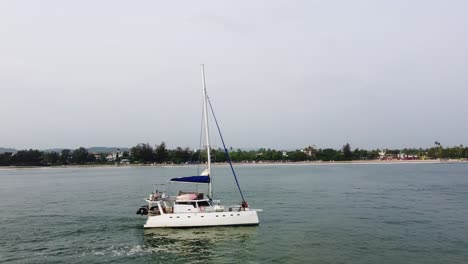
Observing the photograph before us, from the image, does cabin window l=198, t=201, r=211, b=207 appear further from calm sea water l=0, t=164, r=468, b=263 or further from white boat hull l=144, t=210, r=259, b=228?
calm sea water l=0, t=164, r=468, b=263

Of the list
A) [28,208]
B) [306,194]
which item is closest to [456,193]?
[306,194]

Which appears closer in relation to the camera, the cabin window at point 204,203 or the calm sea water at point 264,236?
the calm sea water at point 264,236

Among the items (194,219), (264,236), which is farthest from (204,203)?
(264,236)

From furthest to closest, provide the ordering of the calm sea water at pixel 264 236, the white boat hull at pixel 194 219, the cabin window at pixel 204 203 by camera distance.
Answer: the cabin window at pixel 204 203 < the white boat hull at pixel 194 219 < the calm sea water at pixel 264 236

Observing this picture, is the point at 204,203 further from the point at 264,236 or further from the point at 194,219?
the point at 264,236

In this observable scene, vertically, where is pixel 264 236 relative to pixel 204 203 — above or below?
below

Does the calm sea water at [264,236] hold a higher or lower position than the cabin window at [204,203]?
lower

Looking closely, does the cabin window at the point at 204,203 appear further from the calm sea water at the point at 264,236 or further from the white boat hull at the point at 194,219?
the calm sea water at the point at 264,236

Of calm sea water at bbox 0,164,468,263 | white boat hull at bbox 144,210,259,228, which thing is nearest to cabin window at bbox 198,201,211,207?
Result: white boat hull at bbox 144,210,259,228

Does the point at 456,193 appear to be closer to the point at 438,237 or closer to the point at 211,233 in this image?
the point at 438,237

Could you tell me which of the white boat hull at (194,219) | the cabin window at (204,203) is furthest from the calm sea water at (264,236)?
the cabin window at (204,203)

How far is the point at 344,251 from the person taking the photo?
32469 mm

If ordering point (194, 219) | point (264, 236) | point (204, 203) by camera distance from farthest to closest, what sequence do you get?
point (204, 203) < point (194, 219) < point (264, 236)

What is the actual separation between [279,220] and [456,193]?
135 ft
